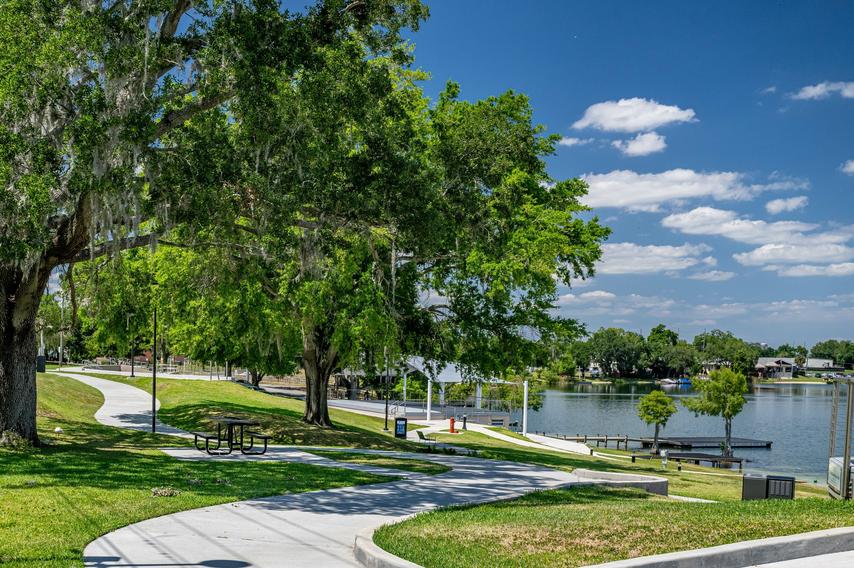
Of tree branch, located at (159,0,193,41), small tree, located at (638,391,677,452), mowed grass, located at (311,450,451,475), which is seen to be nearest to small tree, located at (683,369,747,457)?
small tree, located at (638,391,677,452)

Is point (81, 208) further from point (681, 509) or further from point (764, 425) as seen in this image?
point (764, 425)

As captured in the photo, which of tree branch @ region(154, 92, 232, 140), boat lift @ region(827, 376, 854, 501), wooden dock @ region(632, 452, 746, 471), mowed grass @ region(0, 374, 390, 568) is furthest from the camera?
wooden dock @ region(632, 452, 746, 471)

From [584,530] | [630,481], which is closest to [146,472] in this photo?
[584,530]

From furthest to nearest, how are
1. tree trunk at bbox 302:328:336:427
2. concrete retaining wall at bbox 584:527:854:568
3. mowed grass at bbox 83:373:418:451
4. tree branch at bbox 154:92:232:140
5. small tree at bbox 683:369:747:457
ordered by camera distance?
small tree at bbox 683:369:747:457 < tree trunk at bbox 302:328:336:427 < mowed grass at bbox 83:373:418:451 < tree branch at bbox 154:92:232:140 < concrete retaining wall at bbox 584:527:854:568

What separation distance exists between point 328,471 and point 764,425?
263ft

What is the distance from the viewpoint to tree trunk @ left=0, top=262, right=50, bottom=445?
61.0ft

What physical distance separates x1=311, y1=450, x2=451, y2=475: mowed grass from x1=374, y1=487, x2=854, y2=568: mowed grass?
20.4 feet

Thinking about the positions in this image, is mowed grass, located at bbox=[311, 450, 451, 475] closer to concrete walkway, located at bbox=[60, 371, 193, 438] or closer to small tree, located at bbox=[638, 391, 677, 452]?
concrete walkway, located at bbox=[60, 371, 193, 438]

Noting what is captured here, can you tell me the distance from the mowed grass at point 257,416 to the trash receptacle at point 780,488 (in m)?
12.7

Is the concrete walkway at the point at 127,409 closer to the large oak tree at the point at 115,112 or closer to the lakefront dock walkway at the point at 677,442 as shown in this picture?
the large oak tree at the point at 115,112

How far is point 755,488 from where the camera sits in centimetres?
1588

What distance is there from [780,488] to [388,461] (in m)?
9.08

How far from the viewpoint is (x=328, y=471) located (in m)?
17.3

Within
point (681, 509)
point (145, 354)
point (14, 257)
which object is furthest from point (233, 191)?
point (145, 354)
